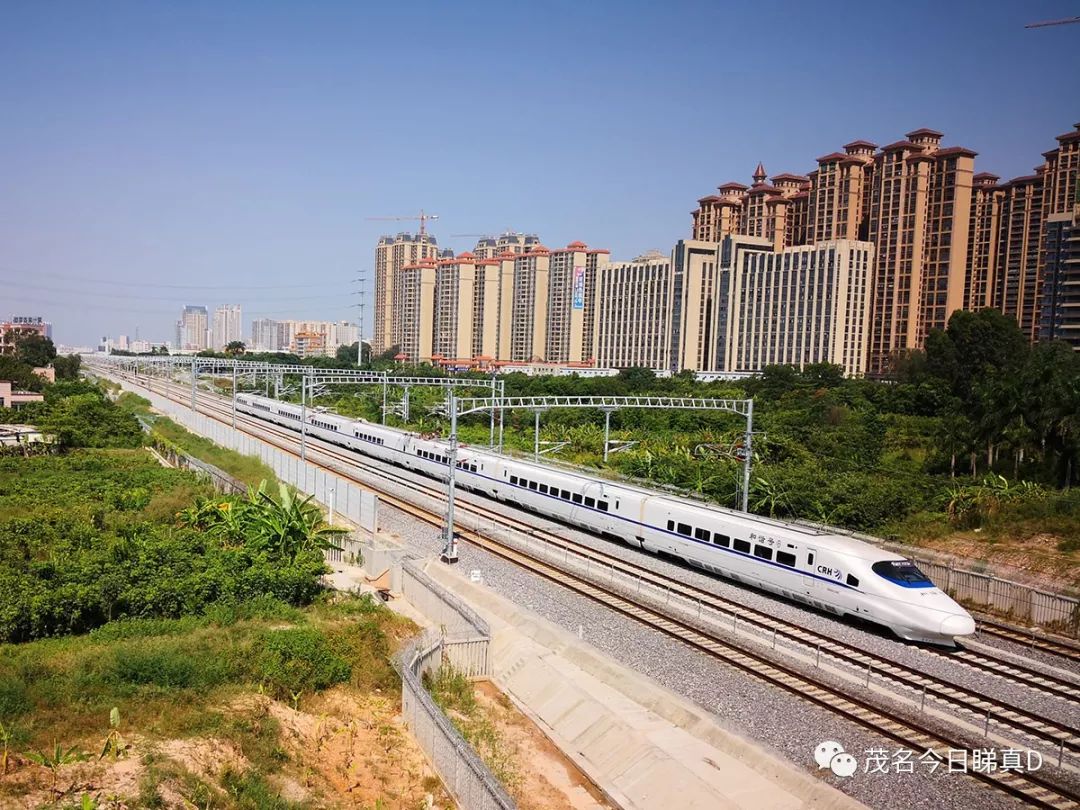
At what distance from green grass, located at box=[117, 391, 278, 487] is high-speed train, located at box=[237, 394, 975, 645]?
10585 millimetres

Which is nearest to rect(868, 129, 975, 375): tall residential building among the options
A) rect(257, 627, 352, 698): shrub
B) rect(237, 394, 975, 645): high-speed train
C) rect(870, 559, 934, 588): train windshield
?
rect(237, 394, 975, 645): high-speed train

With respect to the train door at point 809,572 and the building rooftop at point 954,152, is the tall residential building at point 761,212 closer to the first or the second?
the building rooftop at point 954,152

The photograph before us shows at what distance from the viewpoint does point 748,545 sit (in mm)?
23516

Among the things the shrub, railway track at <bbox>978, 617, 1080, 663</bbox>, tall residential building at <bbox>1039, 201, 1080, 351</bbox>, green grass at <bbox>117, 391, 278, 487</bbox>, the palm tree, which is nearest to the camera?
the shrub

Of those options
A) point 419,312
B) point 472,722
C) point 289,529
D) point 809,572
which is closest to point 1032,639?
point 809,572

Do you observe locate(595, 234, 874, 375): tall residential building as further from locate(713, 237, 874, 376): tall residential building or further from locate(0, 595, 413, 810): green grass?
locate(0, 595, 413, 810): green grass

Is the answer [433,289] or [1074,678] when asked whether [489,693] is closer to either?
[1074,678]

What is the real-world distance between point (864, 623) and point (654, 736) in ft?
27.1

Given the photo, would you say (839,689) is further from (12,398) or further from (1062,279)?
(1062,279)

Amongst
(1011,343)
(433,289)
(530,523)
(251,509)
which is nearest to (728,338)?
(1011,343)

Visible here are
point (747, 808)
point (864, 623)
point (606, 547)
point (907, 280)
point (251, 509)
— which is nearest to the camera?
point (747, 808)

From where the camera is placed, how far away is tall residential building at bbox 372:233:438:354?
175000mm

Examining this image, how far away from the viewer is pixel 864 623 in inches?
819

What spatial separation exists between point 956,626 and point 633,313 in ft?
349
